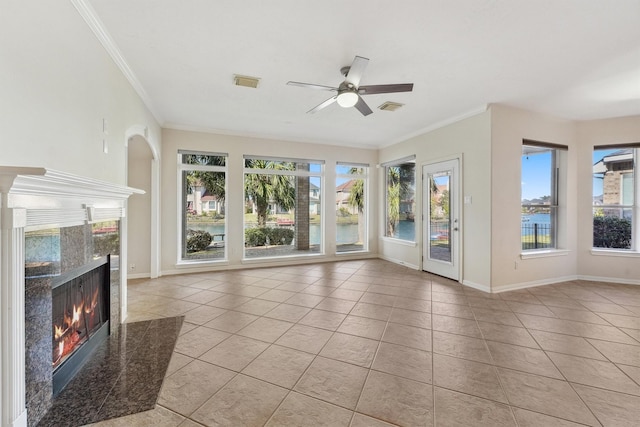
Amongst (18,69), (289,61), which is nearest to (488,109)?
(289,61)

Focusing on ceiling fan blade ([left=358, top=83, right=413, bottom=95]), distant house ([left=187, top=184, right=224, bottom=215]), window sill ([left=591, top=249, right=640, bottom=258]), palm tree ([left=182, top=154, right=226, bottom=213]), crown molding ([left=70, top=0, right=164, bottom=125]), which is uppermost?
crown molding ([left=70, top=0, right=164, bottom=125])

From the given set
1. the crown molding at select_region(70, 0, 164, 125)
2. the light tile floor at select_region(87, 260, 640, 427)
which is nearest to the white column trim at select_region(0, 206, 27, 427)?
the light tile floor at select_region(87, 260, 640, 427)

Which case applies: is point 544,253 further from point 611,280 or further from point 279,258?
point 279,258

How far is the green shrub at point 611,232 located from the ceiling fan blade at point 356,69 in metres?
5.04

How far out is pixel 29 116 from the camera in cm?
153

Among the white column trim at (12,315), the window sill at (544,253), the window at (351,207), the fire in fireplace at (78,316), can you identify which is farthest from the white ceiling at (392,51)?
→ the window at (351,207)

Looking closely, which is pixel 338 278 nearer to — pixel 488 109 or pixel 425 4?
pixel 488 109

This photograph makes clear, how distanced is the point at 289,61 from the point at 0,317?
2.87m

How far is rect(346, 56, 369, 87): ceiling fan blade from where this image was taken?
2.45 meters

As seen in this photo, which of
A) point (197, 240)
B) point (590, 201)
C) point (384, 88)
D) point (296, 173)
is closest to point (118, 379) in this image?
point (384, 88)

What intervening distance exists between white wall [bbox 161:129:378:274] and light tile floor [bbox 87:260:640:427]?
48.9 inches

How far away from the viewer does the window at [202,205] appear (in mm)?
5254

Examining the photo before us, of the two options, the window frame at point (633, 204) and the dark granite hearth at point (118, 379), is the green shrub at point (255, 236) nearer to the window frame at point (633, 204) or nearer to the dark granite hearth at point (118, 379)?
the dark granite hearth at point (118, 379)

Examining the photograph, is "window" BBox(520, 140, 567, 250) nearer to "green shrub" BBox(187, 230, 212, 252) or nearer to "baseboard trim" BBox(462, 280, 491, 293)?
"baseboard trim" BBox(462, 280, 491, 293)
